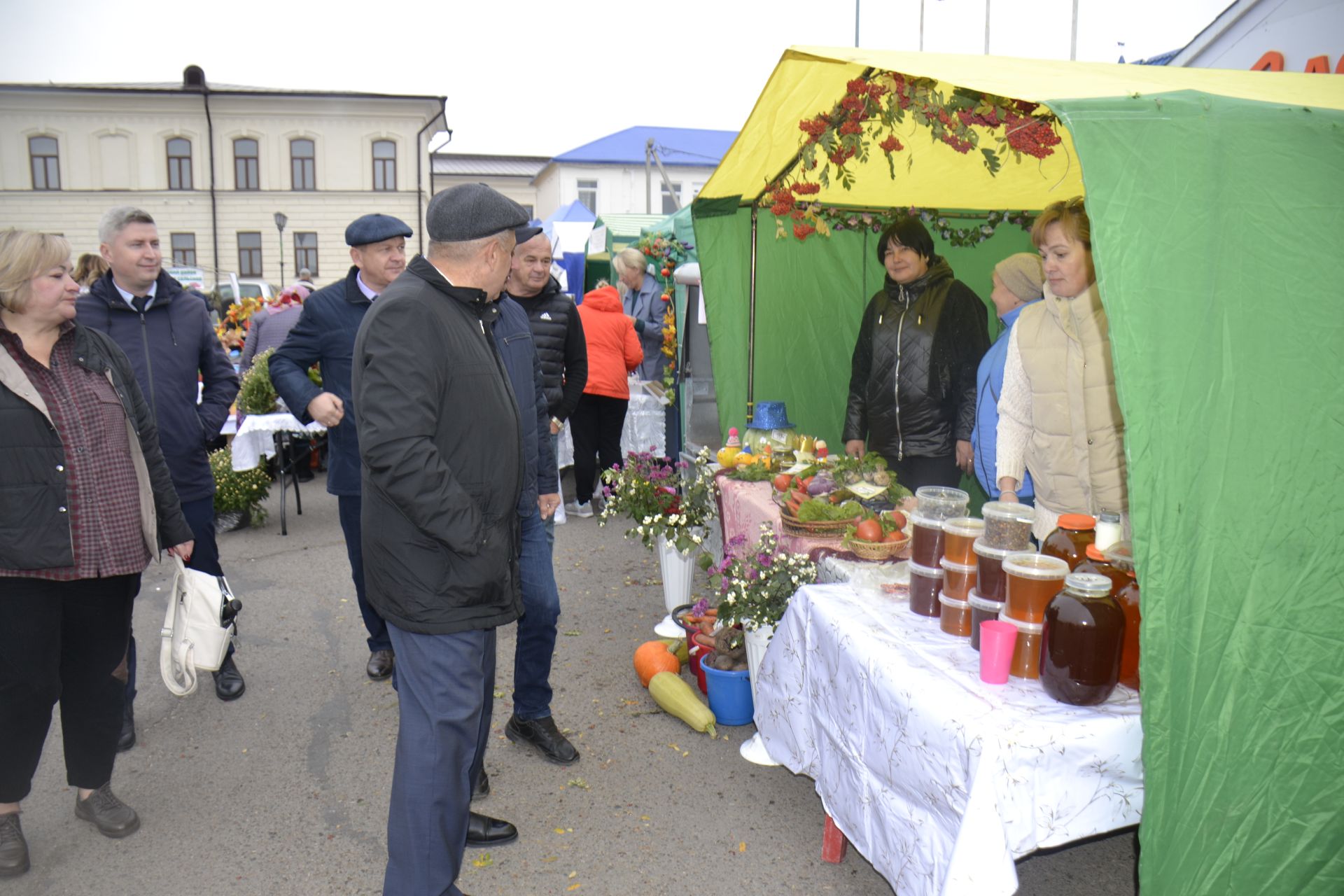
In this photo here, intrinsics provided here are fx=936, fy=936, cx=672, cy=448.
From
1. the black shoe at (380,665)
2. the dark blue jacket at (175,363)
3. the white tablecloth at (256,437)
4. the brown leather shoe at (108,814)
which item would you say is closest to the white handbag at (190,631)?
the brown leather shoe at (108,814)

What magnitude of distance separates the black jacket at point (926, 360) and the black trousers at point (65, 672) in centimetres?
345

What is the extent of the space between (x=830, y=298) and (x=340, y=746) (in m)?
4.16

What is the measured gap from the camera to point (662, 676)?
409cm

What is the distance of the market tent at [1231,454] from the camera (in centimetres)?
205

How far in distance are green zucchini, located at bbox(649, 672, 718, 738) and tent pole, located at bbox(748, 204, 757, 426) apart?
188 centimetres

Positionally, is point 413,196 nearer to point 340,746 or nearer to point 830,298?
point 830,298

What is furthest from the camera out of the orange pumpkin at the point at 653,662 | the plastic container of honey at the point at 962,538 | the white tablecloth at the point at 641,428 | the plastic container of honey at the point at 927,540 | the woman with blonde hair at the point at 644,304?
the woman with blonde hair at the point at 644,304

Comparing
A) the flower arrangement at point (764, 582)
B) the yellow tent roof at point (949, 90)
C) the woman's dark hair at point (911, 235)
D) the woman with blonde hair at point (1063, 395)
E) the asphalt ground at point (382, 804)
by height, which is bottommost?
the asphalt ground at point (382, 804)

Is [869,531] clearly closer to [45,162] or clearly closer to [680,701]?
[680,701]

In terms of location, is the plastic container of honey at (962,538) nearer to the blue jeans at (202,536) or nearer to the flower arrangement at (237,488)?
the blue jeans at (202,536)

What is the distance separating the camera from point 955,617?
2.58m

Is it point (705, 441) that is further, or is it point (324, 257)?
point (324, 257)

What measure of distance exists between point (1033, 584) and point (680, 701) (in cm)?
202

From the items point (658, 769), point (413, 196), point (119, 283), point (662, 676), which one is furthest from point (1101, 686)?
point (413, 196)
